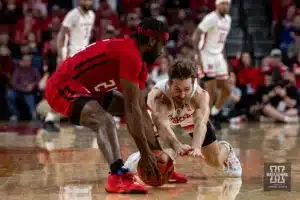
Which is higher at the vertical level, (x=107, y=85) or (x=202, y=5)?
(x=107, y=85)

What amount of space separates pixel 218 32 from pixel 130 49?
5.91 m

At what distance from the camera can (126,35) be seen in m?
14.7

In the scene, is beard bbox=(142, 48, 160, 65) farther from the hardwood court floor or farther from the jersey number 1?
the hardwood court floor

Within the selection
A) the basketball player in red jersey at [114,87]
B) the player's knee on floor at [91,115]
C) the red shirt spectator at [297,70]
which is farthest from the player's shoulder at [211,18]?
the player's knee on floor at [91,115]

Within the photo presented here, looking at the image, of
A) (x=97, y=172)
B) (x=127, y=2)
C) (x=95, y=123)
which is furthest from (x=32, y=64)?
(x=95, y=123)

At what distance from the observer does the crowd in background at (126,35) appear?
45.6 feet

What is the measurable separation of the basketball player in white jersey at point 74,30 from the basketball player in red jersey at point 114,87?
5181mm

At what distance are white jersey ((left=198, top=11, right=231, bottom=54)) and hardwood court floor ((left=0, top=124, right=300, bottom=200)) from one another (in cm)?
128

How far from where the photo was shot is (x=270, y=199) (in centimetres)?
585

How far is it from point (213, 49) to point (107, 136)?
5.86 metres

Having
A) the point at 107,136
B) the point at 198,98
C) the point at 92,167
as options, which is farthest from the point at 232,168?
the point at 92,167

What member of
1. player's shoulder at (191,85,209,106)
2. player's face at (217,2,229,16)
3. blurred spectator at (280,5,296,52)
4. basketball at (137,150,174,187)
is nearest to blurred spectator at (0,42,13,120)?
player's face at (217,2,229,16)

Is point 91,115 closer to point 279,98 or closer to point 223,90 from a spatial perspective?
point 223,90

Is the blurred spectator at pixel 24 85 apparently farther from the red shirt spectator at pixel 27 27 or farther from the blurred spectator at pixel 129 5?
the blurred spectator at pixel 129 5
